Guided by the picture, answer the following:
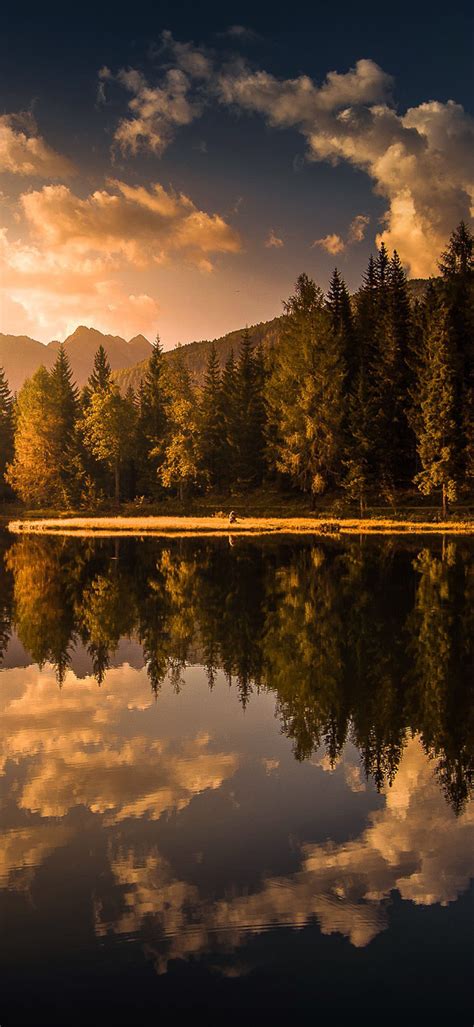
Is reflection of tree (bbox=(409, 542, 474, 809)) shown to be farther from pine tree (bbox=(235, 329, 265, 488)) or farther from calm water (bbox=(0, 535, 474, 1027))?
pine tree (bbox=(235, 329, 265, 488))

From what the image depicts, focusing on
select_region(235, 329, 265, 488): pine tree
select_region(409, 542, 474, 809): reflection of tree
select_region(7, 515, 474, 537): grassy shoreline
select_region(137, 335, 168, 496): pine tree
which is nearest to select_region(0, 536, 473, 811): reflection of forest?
select_region(409, 542, 474, 809): reflection of tree

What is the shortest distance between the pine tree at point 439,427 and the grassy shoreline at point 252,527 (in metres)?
3.21

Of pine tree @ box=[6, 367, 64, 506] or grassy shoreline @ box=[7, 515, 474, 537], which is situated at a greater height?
pine tree @ box=[6, 367, 64, 506]

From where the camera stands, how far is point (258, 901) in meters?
5.86

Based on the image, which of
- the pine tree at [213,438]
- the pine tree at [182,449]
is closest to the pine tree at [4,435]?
the pine tree at [213,438]

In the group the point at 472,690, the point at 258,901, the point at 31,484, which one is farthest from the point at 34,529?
the point at 258,901

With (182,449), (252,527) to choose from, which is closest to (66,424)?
(182,449)

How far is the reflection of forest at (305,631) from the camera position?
10.0m

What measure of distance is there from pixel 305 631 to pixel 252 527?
4128 centimetres

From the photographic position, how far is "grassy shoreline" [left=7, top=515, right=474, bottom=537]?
5269 centimetres

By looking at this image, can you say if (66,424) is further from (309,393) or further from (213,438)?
(309,393)

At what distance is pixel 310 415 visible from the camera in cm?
6675

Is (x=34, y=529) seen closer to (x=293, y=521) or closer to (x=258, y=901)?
(x=293, y=521)

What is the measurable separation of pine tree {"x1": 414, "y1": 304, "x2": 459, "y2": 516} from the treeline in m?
0.11
